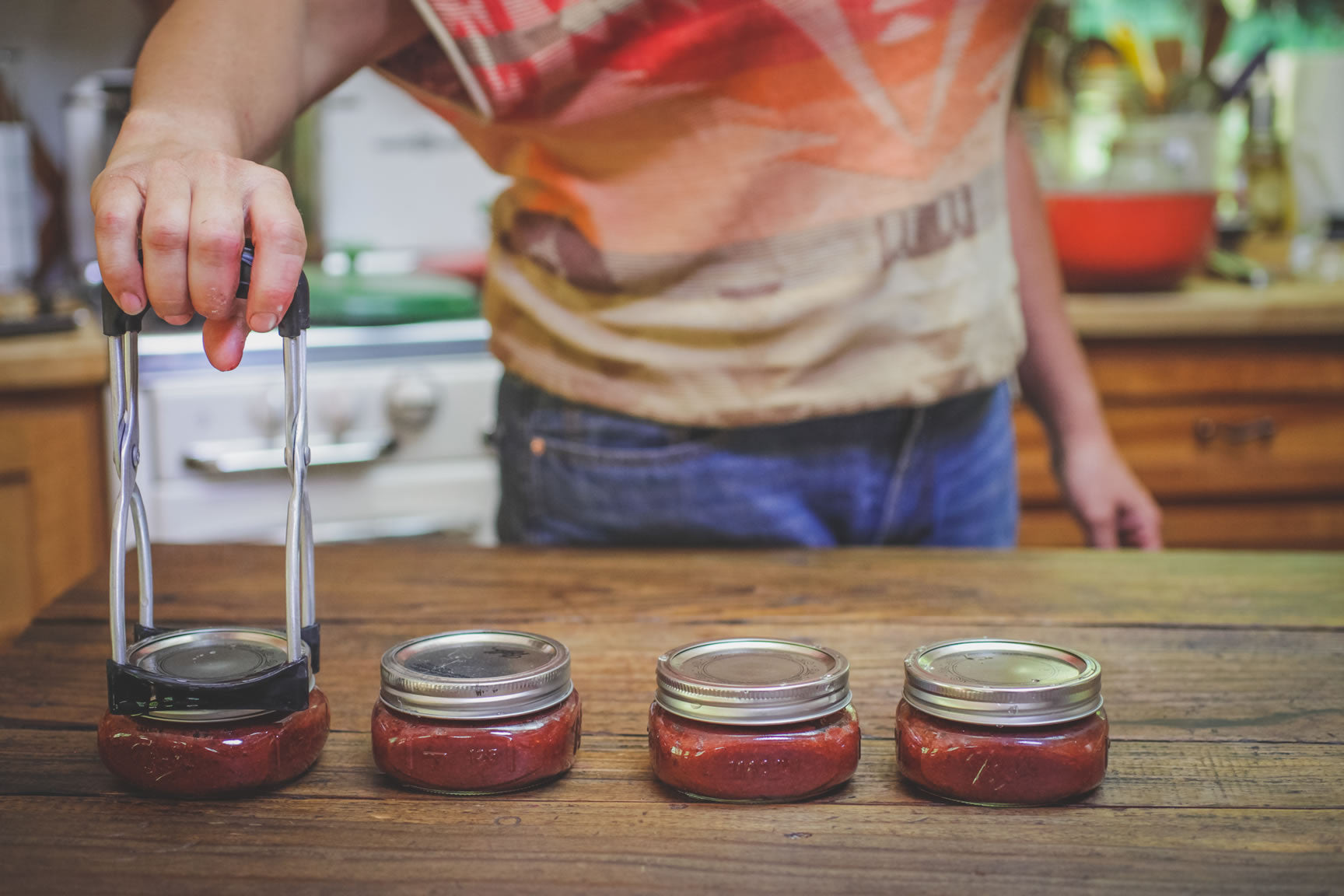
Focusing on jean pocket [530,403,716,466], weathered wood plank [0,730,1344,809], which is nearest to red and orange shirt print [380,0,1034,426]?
jean pocket [530,403,716,466]

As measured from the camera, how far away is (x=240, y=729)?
558mm

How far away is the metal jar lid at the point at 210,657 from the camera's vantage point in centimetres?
56

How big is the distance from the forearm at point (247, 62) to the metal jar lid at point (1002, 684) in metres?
0.44

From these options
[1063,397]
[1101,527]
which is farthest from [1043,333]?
[1101,527]

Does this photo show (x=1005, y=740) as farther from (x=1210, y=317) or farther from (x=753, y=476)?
(x=1210, y=317)

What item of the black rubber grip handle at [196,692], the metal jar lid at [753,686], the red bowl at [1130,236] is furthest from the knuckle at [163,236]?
the red bowl at [1130,236]

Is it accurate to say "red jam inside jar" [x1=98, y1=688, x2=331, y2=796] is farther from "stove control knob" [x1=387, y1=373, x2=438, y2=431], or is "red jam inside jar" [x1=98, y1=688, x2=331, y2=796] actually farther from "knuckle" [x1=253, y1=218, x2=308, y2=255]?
"stove control knob" [x1=387, y1=373, x2=438, y2=431]

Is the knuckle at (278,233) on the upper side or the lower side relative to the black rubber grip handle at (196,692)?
upper

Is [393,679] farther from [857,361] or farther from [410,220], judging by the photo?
[410,220]

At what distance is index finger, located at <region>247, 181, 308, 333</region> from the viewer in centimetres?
55

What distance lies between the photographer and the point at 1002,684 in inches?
22.5

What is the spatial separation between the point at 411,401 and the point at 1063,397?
0.89 metres

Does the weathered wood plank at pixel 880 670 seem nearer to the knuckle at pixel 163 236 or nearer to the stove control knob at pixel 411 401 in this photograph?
the knuckle at pixel 163 236

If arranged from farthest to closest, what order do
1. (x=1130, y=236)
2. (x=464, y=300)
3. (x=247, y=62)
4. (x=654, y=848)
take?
(x=1130, y=236)
(x=464, y=300)
(x=247, y=62)
(x=654, y=848)
